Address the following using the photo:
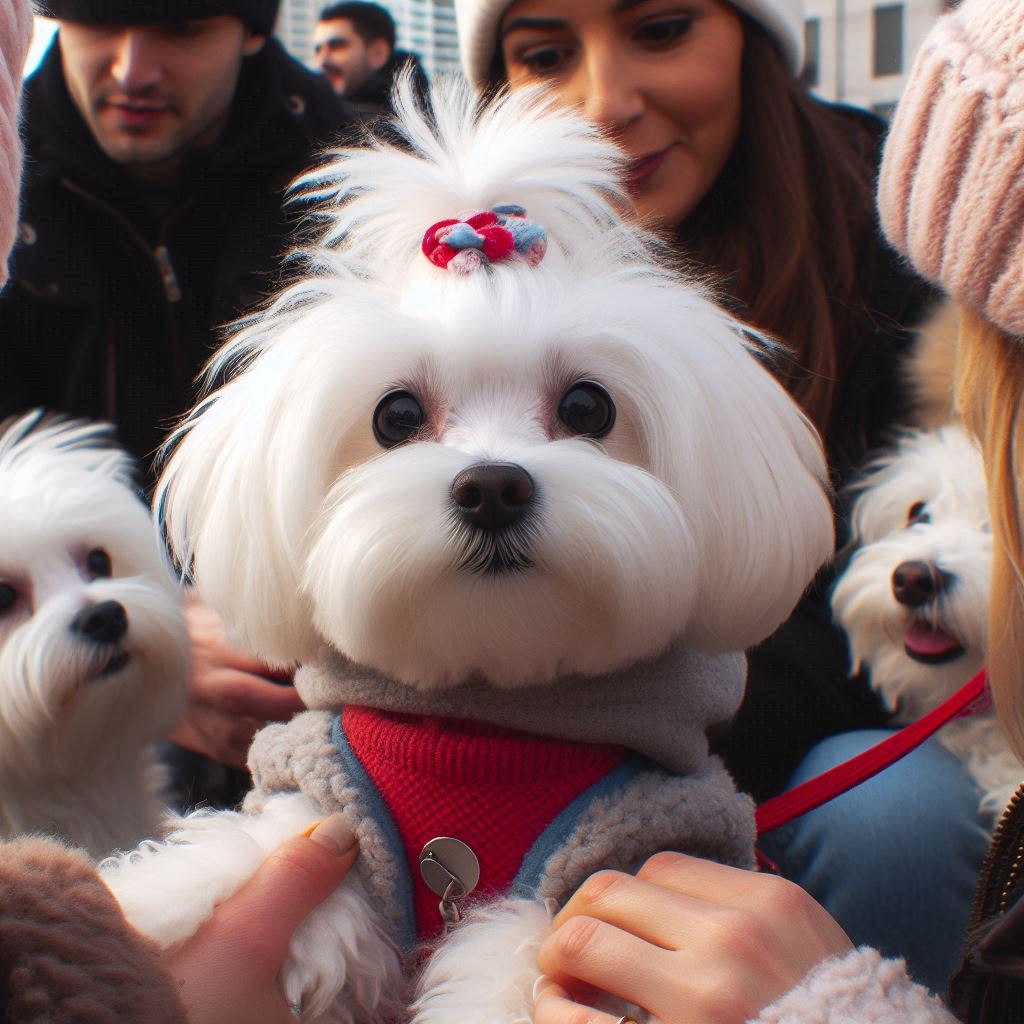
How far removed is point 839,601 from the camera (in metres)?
1.72

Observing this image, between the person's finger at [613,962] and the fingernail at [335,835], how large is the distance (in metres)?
0.25

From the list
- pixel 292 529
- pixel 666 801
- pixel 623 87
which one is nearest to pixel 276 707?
pixel 292 529

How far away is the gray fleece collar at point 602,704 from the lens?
1.14 meters

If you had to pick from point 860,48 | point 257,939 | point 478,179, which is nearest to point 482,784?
point 257,939

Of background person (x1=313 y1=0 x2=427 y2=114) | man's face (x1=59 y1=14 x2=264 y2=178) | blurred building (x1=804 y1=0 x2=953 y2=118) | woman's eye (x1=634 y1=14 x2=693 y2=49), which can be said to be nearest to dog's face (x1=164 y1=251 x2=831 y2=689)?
woman's eye (x1=634 y1=14 x2=693 y2=49)

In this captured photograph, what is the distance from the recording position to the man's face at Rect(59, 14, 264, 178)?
6.97ft

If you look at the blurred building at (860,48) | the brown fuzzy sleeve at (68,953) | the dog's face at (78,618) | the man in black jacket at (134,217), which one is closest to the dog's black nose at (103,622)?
the dog's face at (78,618)

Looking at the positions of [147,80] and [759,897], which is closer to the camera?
[759,897]

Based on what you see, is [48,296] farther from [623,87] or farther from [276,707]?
[623,87]

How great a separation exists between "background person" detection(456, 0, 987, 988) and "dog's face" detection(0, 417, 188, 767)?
89 centimetres

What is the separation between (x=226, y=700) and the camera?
1.74m

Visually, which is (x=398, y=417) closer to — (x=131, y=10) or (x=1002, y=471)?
(x=1002, y=471)

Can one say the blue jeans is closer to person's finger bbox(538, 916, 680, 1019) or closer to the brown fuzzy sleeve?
person's finger bbox(538, 916, 680, 1019)

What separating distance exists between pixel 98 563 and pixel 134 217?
997 mm
